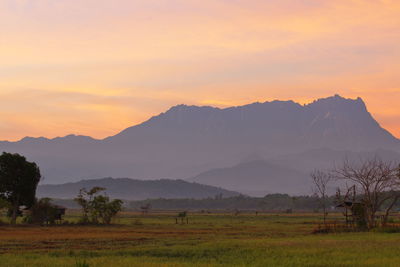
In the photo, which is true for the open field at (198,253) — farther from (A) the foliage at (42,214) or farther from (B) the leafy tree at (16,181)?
(A) the foliage at (42,214)

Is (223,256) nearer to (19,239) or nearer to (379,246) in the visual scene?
(379,246)

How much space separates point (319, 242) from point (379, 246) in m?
5.90

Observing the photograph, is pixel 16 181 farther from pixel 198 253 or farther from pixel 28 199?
pixel 198 253

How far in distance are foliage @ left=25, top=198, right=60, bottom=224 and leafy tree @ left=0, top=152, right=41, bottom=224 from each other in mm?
1424

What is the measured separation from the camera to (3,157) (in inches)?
3356

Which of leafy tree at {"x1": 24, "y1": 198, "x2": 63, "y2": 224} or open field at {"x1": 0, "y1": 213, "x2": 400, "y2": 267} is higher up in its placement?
leafy tree at {"x1": 24, "y1": 198, "x2": 63, "y2": 224}

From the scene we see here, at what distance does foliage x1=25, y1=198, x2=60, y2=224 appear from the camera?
86.2 meters

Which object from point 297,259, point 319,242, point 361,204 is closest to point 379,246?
point 319,242

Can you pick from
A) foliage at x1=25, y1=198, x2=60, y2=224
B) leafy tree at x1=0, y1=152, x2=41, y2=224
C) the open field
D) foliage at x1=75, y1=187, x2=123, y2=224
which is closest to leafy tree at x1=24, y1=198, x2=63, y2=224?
foliage at x1=25, y1=198, x2=60, y2=224

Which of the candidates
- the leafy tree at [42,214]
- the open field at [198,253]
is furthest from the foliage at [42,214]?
the open field at [198,253]

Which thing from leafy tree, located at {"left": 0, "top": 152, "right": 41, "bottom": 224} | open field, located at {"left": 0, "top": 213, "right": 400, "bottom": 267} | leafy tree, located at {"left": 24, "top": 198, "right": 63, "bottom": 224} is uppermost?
leafy tree, located at {"left": 0, "top": 152, "right": 41, "bottom": 224}

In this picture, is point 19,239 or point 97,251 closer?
point 97,251

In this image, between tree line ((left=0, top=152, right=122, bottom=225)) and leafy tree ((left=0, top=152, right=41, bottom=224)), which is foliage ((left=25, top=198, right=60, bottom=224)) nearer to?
tree line ((left=0, top=152, right=122, bottom=225))

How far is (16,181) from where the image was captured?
85438mm
